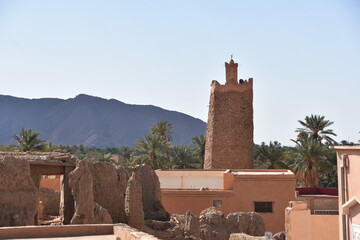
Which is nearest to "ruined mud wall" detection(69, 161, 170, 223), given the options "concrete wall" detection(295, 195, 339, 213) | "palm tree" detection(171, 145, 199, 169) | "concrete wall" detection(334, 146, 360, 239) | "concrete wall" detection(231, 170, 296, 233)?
"concrete wall" detection(231, 170, 296, 233)

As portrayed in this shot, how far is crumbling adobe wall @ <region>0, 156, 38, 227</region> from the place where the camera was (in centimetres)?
1591

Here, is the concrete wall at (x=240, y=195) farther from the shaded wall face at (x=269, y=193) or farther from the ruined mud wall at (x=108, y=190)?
the ruined mud wall at (x=108, y=190)

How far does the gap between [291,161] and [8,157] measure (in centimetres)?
2782

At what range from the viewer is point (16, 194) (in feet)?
53.2

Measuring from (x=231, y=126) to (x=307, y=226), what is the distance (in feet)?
66.2

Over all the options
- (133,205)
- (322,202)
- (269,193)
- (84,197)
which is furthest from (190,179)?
(84,197)

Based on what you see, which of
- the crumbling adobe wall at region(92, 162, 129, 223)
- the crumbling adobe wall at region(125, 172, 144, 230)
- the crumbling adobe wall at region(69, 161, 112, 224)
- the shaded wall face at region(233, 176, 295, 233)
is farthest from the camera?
the shaded wall face at region(233, 176, 295, 233)

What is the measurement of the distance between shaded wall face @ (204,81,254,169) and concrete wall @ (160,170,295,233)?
413 inches

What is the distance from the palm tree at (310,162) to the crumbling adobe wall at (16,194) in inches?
935

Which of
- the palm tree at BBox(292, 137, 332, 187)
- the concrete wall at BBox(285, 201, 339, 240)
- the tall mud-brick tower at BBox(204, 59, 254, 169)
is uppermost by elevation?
the tall mud-brick tower at BBox(204, 59, 254, 169)

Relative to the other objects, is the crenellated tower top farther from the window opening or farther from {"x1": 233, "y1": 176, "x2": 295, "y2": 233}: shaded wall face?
the window opening

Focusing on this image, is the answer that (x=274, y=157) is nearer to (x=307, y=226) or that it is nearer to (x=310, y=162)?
(x=310, y=162)

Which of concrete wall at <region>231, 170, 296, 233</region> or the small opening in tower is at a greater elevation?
concrete wall at <region>231, 170, 296, 233</region>

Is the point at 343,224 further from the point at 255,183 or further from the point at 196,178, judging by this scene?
the point at 196,178
